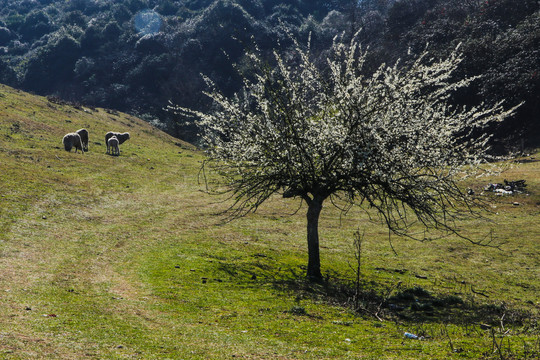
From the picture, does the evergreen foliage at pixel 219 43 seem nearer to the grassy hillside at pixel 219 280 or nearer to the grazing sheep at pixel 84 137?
the grazing sheep at pixel 84 137

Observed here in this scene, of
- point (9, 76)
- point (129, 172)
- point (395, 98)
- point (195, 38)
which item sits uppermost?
point (195, 38)

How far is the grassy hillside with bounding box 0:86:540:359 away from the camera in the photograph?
1029cm

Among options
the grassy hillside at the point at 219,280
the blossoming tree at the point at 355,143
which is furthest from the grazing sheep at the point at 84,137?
the blossoming tree at the point at 355,143

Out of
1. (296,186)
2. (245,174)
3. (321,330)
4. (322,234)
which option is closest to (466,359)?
(321,330)

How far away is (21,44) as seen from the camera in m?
166

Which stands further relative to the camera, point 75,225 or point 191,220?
point 191,220

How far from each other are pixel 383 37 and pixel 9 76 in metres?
127

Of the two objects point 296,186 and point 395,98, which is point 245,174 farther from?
point 395,98

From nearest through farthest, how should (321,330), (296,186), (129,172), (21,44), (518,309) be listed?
(321,330), (518,309), (296,186), (129,172), (21,44)

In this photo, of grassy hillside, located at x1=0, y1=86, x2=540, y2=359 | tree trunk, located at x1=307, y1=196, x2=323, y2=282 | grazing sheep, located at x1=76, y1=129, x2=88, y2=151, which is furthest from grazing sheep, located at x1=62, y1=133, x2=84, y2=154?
tree trunk, located at x1=307, y1=196, x2=323, y2=282

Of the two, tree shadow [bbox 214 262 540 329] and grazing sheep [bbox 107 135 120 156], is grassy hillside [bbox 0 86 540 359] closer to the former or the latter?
tree shadow [bbox 214 262 540 329]

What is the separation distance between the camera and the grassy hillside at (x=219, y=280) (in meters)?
10.3

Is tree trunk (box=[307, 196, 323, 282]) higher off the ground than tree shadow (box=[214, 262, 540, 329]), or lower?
higher

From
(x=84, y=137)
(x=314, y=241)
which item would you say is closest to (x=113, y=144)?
(x=84, y=137)
